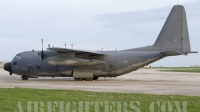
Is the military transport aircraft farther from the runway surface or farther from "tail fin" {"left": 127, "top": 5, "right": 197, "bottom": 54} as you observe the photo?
the runway surface

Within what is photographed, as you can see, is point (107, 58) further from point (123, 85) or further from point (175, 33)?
point (123, 85)

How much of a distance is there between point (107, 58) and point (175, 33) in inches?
288

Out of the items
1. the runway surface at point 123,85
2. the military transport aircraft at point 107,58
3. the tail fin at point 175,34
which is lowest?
the runway surface at point 123,85

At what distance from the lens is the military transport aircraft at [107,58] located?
3123 centimetres

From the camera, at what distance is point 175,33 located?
31469mm

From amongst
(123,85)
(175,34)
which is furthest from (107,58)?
(123,85)

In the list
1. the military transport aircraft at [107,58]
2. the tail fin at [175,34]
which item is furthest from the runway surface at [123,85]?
the tail fin at [175,34]

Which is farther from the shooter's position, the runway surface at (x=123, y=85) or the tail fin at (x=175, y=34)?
the tail fin at (x=175, y=34)

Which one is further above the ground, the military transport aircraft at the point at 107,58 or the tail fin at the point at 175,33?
the tail fin at the point at 175,33

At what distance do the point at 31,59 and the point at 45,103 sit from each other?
72.0 feet

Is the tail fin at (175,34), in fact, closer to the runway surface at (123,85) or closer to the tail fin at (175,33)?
the tail fin at (175,33)

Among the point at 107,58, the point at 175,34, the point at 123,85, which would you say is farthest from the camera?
the point at 107,58

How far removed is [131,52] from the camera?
32250mm

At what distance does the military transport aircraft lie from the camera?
31234 millimetres
